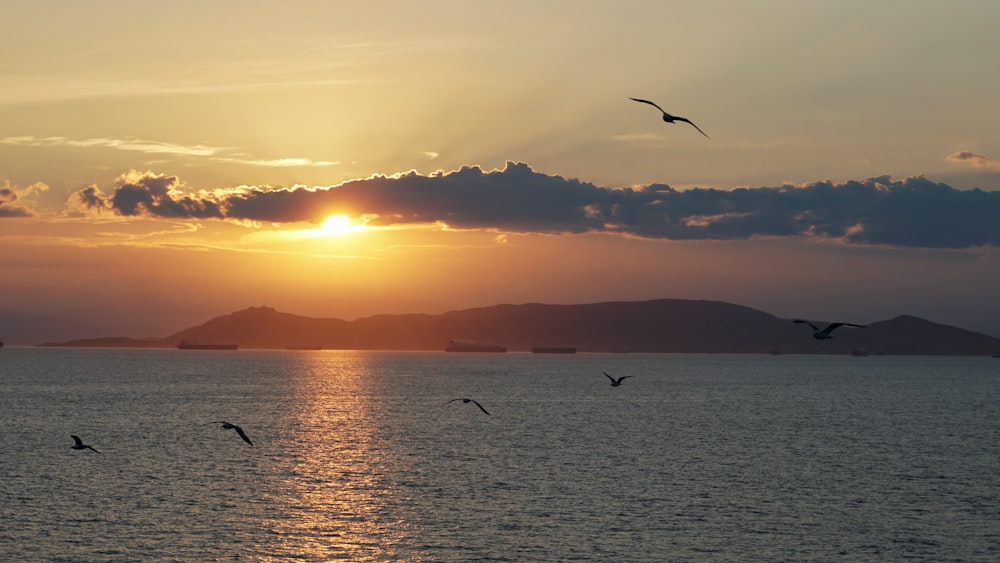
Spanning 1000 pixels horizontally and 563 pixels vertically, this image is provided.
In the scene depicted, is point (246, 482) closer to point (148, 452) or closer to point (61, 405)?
point (148, 452)

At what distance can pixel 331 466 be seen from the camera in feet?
350

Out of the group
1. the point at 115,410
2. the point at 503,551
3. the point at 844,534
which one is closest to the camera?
the point at 503,551

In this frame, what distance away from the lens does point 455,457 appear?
4498 inches

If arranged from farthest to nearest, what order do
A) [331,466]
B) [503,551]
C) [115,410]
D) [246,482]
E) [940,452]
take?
1. [115,410]
2. [940,452]
3. [331,466]
4. [246,482]
5. [503,551]

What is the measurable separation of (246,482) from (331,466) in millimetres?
14342

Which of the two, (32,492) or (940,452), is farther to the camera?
(940,452)

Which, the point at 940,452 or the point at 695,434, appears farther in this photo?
the point at 695,434

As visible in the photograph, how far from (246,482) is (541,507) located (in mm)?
27584

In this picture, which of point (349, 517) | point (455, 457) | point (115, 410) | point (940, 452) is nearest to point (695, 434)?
point (940, 452)

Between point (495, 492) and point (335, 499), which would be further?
point (495, 492)

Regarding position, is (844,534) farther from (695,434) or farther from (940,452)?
(695,434)

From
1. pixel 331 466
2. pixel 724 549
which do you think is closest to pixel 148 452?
pixel 331 466

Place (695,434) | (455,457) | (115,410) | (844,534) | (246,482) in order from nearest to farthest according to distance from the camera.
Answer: (844,534) < (246,482) < (455,457) < (695,434) < (115,410)

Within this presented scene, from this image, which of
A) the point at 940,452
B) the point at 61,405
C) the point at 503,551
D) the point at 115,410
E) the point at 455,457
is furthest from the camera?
the point at 61,405
